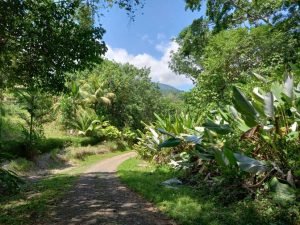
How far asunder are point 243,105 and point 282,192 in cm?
147

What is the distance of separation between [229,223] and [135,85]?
38274mm

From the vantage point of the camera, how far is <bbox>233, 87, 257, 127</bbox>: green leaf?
19.1 feet

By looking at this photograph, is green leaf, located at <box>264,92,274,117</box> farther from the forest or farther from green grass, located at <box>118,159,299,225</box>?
green grass, located at <box>118,159,299,225</box>

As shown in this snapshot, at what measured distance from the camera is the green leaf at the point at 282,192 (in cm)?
516

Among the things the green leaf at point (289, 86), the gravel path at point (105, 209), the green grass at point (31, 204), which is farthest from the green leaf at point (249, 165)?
the green grass at point (31, 204)

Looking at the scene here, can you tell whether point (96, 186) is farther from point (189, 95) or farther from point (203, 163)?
point (189, 95)

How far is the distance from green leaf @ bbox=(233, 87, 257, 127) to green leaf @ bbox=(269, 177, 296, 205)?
1.24 metres

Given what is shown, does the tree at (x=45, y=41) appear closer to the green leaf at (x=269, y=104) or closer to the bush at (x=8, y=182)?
the bush at (x=8, y=182)

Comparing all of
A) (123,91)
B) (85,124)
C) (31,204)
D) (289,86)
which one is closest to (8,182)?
(31,204)

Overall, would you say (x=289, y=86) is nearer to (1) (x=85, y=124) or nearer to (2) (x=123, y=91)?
(1) (x=85, y=124)

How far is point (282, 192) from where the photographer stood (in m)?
5.18

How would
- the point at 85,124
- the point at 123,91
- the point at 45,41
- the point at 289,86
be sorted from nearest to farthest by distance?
the point at 289,86 → the point at 45,41 → the point at 85,124 → the point at 123,91

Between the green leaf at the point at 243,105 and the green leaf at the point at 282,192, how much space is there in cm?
124

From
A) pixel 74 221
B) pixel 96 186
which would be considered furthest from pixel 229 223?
pixel 96 186
